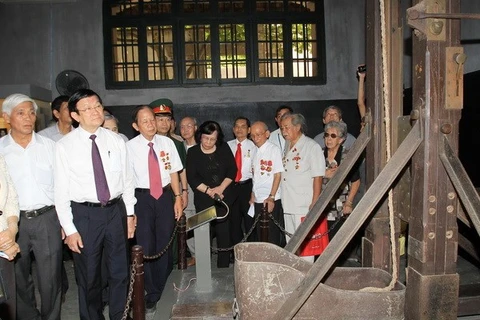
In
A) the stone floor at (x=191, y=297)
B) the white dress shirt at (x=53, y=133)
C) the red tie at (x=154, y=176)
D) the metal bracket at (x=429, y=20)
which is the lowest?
the stone floor at (x=191, y=297)

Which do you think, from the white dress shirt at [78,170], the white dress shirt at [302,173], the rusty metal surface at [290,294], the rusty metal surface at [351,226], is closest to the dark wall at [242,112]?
the white dress shirt at [302,173]

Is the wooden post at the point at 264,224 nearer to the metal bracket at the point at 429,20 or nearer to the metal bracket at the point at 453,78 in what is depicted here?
the metal bracket at the point at 453,78

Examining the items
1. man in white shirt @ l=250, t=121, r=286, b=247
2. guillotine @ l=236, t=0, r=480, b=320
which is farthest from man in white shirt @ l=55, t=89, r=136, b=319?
man in white shirt @ l=250, t=121, r=286, b=247

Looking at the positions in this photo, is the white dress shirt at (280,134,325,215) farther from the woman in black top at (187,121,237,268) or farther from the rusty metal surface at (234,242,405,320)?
the rusty metal surface at (234,242,405,320)

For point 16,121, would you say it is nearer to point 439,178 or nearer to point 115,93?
point 439,178

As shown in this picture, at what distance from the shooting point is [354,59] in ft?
31.4

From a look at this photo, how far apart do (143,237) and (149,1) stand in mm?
6832

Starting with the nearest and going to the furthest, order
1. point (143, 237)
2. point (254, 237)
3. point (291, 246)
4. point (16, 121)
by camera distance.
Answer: point (291, 246) → point (16, 121) → point (143, 237) → point (254, 237)

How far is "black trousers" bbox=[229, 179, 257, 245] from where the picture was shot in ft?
18.0

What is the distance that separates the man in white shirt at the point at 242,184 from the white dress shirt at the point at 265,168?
0.76 ft

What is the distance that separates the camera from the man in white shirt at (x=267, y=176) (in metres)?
5.12

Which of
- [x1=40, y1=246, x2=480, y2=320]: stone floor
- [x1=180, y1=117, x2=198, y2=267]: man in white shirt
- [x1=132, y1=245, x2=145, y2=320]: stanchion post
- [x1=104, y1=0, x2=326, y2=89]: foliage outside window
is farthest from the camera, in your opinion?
[x1=104, y1=0, x2=326, y2=89]: foliage outside window

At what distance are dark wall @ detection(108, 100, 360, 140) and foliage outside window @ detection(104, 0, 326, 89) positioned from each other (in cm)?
54

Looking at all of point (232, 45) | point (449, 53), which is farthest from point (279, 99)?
point (449, 53)
